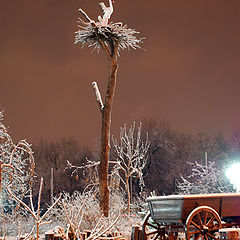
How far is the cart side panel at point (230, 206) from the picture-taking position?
8.09 metres

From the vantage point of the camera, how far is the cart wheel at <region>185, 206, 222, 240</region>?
766 centimetres

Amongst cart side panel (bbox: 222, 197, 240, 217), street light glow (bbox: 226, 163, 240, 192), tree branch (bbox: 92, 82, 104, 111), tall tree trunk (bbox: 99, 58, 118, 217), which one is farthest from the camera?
tree branch (bbox: 92, 82, 104, 111)

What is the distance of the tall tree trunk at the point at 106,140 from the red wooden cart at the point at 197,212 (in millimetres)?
3414

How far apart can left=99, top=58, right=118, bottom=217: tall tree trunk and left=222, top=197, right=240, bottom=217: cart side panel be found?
4.26 m

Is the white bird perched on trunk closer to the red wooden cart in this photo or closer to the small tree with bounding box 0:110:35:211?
the small tree with bounding box 0:110:35:211

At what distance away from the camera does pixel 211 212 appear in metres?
7.81

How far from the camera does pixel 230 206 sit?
320 inches

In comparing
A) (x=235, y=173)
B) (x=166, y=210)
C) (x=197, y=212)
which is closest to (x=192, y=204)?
(x=197, y=212)

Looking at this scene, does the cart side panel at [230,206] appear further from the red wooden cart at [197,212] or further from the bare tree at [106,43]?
the bare tree at [106,43]

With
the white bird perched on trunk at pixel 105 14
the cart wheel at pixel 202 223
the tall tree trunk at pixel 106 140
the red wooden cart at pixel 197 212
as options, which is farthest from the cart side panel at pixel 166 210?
the white bird perched on trunk at pixel 105 14

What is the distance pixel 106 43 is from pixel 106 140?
9.25 feet

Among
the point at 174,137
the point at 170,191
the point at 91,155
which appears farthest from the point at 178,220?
the point at 91,155

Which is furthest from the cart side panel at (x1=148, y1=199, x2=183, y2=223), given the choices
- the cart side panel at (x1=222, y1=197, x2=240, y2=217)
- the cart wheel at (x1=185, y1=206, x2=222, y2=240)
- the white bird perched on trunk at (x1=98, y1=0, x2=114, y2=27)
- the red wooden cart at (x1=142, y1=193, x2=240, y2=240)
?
the white bird perched on trunk at (x1=98, y1=0, x2=114, y2=27)

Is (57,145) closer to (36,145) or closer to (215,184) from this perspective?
(36,145)
